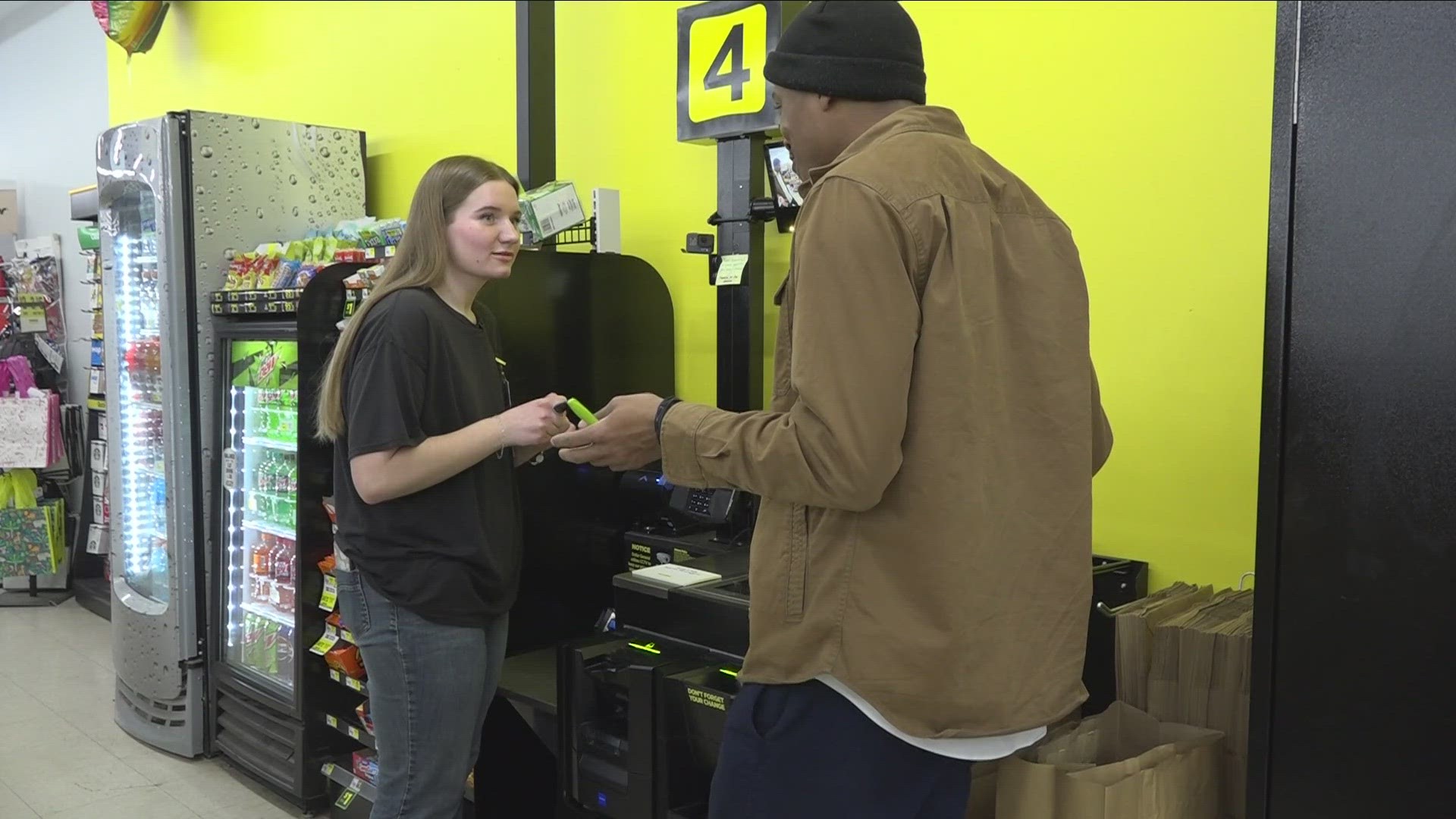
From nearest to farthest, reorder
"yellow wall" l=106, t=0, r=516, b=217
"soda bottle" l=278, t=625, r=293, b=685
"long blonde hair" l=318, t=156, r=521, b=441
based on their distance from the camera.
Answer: "long blonde hair" l=318, t=156, r=521, b=441 → "soda bottle" l=278, t=625, r=293, b=685 → "yellow wall" l=106, t=0, r=516, b=217

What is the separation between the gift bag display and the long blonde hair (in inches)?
208

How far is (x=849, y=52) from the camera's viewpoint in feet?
4.91

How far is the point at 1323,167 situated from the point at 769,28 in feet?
5.91

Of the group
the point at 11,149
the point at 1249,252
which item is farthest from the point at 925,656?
the point at 11,149

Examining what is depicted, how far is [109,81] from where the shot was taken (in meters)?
7.34

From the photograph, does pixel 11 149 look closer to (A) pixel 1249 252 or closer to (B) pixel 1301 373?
(A) pixel 1249 252

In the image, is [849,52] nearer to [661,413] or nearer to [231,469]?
[661,413]

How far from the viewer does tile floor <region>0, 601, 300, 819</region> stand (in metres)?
3.71

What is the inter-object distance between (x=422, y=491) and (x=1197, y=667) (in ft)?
5.05

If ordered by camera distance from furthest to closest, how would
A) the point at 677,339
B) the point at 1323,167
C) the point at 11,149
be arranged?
the point at 11,149 < the point at 677,339 < the point at 1323,167

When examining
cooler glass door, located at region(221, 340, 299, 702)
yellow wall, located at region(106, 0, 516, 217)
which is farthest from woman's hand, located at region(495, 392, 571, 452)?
yellow wall, located at region(106, 0, 516, 217)

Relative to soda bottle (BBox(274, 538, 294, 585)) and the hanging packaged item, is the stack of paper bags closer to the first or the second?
soda bottle (BBox(274, 538, 294, 585))

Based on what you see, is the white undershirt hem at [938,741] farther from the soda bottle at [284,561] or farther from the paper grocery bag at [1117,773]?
the soda bottle at [284,561]

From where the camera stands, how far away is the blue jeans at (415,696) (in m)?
2.34
